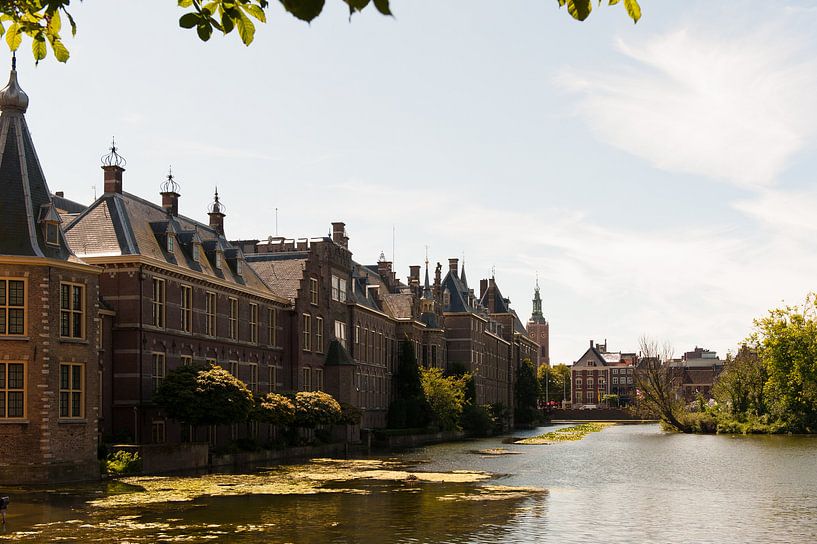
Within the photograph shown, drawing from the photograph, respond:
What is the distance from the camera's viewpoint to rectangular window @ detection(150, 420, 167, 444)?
46.4m

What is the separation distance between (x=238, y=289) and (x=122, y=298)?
10426mm

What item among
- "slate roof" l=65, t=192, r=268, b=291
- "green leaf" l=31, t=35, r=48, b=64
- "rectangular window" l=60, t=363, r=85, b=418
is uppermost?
"slate roof" l=65, t=192, r=268, b=291

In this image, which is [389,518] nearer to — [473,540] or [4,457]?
[473,540]

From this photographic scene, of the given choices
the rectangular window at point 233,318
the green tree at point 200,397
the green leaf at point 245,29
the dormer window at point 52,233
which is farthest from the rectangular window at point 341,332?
the green leaf at point 245,29

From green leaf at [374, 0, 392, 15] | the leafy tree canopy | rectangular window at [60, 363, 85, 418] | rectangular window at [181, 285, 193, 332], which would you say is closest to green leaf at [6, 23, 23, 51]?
the leafy tree canopy

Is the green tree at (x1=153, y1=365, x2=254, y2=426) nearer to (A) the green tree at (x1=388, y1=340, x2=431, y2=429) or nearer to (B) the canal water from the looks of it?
(B) the canal water

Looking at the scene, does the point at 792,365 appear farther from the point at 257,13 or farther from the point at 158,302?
the point at 257,13

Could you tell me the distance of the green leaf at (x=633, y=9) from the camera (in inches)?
260

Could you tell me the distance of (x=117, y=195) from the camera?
159 ft

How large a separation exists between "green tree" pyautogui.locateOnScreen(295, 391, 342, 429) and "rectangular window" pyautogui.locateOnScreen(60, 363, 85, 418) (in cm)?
1691

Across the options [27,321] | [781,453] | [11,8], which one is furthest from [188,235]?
[11,8]

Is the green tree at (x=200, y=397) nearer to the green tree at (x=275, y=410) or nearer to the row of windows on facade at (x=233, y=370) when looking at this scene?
the row of windows on facade at (x=233, y=370)

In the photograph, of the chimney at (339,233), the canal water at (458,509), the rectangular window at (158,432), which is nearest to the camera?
the canal water at (458,509)

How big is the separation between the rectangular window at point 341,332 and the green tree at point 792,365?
38.8 meters
